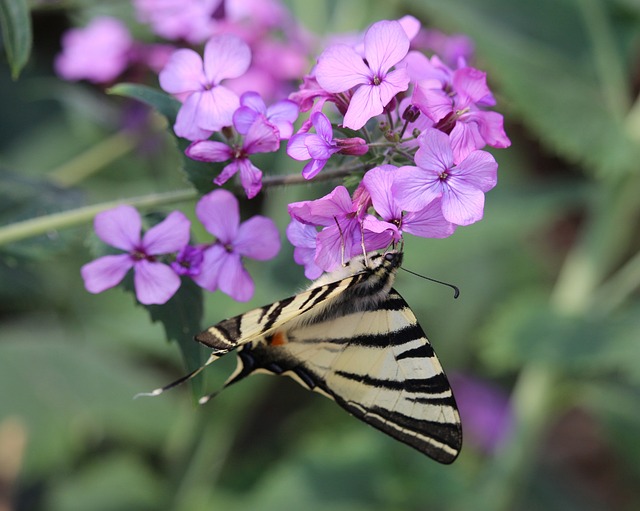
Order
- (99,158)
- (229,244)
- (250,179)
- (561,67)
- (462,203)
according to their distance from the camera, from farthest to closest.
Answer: (561,67), (99,158), (229,244), (250,179), (462,203)

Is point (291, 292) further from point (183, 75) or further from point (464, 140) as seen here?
point (464, 140)

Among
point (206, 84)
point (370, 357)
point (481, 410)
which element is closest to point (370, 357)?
point (370, 357)

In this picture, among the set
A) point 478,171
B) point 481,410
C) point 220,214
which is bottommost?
point 481,410

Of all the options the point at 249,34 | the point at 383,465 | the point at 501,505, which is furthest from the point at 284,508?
the point at 249,34

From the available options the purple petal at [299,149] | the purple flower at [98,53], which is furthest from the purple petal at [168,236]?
the purple flower at [98,53]

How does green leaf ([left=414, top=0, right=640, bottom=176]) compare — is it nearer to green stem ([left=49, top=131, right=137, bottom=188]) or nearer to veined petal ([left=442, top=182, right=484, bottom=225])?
green stem ([left=49, top=131, right=137, bottom=188])

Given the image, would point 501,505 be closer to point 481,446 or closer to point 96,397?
point 481,446

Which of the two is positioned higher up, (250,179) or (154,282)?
(250,179)

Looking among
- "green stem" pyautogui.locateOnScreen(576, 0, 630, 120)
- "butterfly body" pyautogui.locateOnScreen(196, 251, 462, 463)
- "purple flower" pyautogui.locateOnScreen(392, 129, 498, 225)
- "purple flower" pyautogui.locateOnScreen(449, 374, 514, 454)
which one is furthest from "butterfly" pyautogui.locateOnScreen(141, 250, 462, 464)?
"purple flower" pyautogui.locateOnScreen(449, 374, 514, 454)
